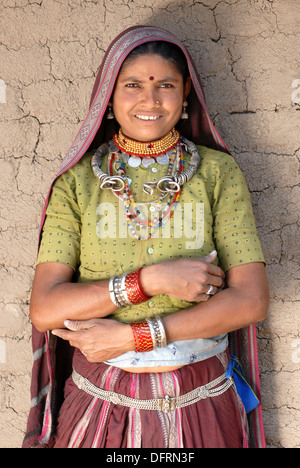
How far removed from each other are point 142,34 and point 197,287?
101 centimetres

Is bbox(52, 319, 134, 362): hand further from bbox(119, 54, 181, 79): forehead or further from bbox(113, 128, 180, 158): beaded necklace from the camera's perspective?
bbox(119, 54, 181, 79): forehead

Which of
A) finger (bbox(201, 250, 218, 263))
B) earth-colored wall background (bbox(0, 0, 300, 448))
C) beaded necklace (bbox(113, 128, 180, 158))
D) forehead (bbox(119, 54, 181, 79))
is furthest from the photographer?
earth-colored wall background (bbox(0, 0, 300, 448))

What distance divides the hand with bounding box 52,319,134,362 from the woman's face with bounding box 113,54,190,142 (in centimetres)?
77

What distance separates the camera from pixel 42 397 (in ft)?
7.29

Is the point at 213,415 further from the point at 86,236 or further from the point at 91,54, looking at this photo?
the point at 91,54

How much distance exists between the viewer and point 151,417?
6.12 ft

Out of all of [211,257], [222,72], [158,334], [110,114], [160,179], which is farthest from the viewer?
[222,72]

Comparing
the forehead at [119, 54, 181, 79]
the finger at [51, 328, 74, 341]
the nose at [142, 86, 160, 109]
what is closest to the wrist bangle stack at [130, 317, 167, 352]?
the finger at [51, 328, 74, 341]

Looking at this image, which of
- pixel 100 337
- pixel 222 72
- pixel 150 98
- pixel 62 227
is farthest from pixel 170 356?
pixel 222 72

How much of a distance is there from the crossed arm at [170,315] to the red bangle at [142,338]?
0.08 ft

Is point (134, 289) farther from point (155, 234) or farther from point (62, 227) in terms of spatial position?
point (62, 227)

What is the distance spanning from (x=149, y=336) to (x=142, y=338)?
3 centimetres

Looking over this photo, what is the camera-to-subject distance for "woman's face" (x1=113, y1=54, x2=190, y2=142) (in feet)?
6.62

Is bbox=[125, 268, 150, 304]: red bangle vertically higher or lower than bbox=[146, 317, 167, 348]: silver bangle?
higher
